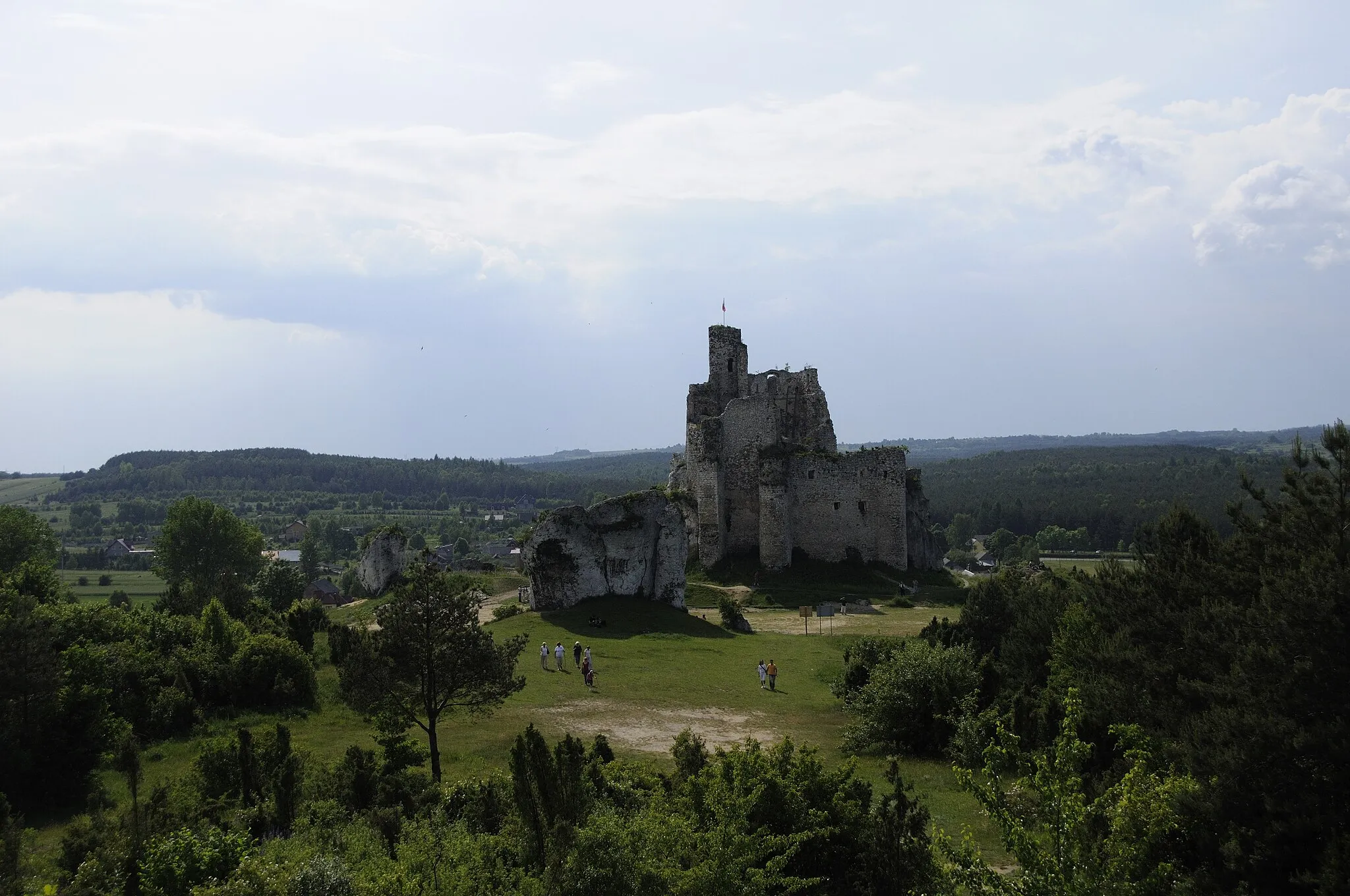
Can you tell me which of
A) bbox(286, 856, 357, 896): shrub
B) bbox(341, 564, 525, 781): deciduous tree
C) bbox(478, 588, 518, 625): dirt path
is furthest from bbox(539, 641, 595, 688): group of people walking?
bbox(286, 856, 357, 896): shrub

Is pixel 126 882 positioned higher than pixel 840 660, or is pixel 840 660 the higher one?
pixel 126 882

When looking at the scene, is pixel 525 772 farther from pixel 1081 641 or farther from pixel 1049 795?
pixel 1081 641

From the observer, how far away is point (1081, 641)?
2086 centimetres

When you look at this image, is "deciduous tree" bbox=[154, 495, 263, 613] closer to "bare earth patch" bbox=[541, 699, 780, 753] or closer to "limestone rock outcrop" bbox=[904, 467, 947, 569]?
"bare earth patch" bbox=[541, 699, 780, 753]

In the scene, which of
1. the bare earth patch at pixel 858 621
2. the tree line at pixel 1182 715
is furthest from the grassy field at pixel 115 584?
the tree line at pixel 1182 715

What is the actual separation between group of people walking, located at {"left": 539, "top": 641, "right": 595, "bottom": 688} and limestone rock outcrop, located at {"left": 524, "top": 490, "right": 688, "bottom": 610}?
6.25m

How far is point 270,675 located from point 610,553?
1554 cm

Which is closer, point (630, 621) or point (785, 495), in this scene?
point (630, 621)

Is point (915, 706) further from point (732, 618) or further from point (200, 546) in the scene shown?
point (200, 546)

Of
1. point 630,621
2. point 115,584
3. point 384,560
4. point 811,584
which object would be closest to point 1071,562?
point 811,584

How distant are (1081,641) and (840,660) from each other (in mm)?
11438

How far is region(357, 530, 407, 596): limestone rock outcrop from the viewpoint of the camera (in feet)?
143

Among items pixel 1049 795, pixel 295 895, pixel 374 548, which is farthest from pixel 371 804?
pixel 374 548

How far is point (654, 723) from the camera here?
71.8ft
